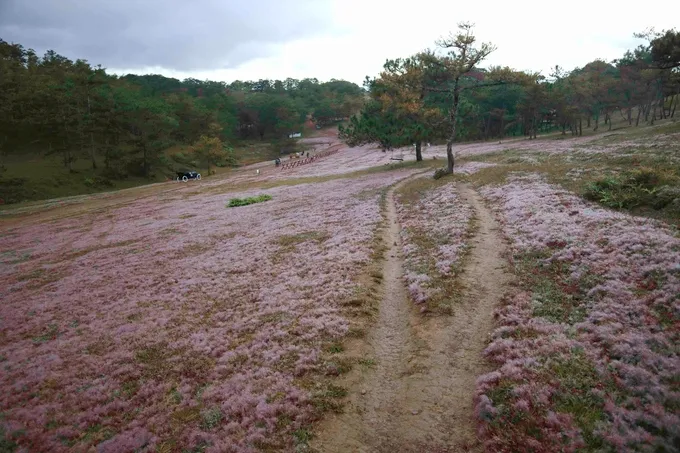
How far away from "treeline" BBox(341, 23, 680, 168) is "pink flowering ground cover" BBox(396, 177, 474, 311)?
11.4 m

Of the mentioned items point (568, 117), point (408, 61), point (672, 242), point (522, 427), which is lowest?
point (522, 427)

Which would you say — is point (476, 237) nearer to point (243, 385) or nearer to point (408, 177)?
point (243, 385)

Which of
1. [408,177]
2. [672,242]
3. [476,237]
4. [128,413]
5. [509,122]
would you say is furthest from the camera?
[509,122]

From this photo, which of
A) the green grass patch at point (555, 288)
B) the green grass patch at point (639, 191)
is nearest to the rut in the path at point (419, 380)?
the green grass patch at point (555, 288)

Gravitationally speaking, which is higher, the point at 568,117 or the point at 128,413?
the point at 568,117

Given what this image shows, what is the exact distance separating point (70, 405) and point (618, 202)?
2484 centimetres

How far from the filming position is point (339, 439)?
26.5 feet

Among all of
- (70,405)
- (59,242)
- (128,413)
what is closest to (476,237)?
(128,413)

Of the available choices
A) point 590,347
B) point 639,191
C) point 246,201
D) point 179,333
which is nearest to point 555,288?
point 590,347

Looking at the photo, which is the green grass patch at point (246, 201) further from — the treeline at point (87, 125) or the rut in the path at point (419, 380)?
the treeline at point (87, 125)

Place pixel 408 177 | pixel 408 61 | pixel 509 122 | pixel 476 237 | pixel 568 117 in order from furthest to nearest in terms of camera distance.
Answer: pixel 509 122 < pixel 568 117 < pixel 408 61 < pixel 408 177 < pixel 476 237

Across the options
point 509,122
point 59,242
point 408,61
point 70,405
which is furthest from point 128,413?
point 509,122

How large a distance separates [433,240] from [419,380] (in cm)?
1073

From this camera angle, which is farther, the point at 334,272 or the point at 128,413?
the point at 334,272
